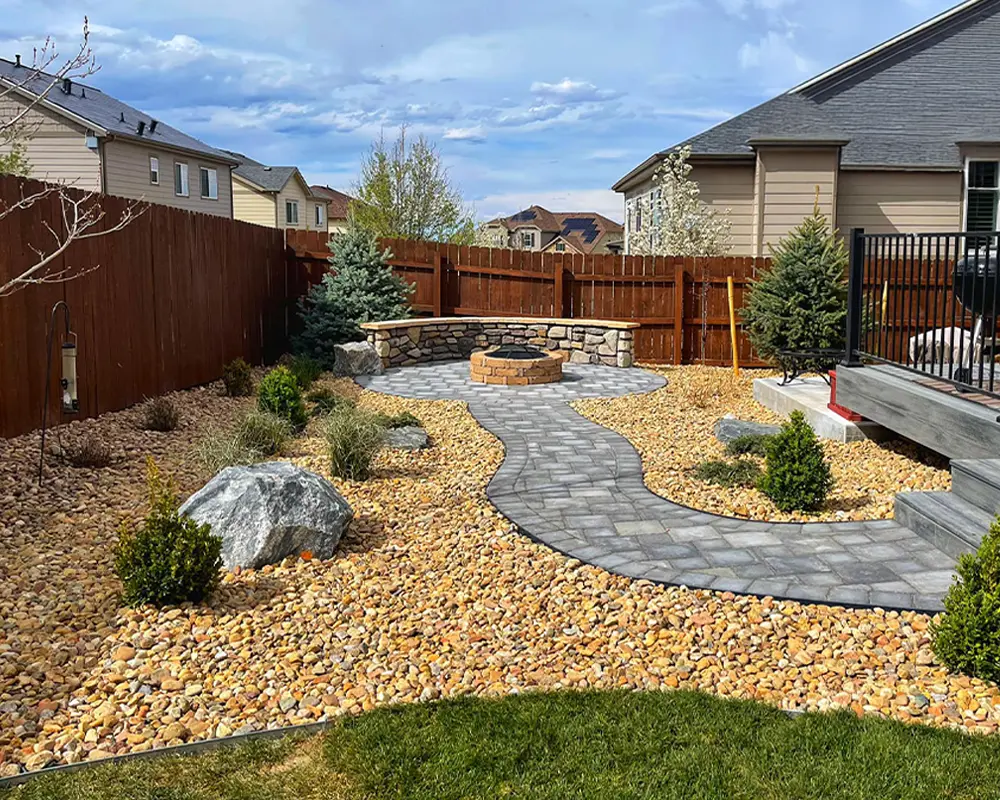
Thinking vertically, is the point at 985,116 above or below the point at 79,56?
above

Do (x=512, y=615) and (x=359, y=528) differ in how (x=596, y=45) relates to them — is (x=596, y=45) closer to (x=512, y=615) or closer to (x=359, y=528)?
(x=359, y=528)

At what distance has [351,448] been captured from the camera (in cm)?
664

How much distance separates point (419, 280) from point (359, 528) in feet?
33.1

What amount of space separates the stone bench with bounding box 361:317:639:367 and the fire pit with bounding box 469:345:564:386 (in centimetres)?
192

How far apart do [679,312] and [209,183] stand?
2178 centimetres

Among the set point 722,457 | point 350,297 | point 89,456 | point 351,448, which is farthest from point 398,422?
Answer: point 350,297

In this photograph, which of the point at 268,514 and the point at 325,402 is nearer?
the point at 268,514

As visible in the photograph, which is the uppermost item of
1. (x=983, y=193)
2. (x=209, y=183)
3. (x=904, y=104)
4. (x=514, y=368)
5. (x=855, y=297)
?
(x=209, y=183)

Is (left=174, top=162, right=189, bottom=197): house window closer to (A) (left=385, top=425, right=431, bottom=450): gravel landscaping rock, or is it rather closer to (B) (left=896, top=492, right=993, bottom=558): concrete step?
(A) (left=385, top=425, right=431, bottom=450): gravel landscaping rock

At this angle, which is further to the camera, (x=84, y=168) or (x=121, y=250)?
(x=84, y=168)

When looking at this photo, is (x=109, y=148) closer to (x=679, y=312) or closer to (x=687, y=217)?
(x=687, y=217)

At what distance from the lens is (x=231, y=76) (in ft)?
38.2

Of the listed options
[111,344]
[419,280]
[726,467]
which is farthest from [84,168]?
[726,467]

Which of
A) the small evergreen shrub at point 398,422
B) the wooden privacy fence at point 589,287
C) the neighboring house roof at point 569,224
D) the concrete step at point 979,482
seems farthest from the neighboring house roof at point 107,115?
the neighboring house roof at point 569,224
